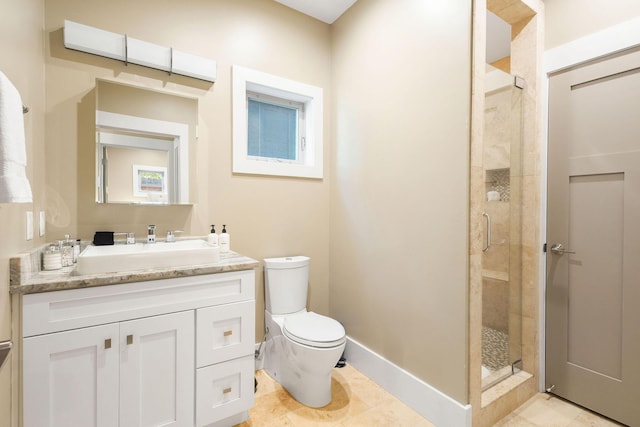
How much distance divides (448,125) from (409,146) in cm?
28

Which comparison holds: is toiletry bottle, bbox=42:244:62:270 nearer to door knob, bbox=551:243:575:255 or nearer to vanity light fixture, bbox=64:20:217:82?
vanity light fixture, bbox=64:20:217:82

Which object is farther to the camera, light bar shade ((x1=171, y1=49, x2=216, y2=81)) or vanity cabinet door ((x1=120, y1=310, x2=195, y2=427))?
light bar shade ((x1=171, y1=49, x2=216, y2=81))

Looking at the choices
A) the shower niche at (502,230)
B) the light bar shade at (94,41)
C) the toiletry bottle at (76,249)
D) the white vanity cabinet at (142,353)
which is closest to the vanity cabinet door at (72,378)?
the white vanity cabinet at (142,353)

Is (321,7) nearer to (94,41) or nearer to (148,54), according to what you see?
(148,54)

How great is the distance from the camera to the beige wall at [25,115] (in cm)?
107

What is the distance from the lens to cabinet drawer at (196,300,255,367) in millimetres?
1488

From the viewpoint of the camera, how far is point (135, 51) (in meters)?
1.76

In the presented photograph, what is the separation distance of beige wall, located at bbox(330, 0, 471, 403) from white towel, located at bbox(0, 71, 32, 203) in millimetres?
1781

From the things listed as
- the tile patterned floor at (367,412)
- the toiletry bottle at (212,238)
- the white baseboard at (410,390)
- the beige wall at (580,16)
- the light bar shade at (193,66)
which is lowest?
the tile patterned floor at (367,412)

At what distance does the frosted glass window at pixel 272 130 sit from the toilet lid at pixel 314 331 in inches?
53.2

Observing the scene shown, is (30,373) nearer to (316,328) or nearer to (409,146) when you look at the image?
(316,328)

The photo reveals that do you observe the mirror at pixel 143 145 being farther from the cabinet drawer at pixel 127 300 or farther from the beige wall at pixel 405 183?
the beige wall at pixel 405 183

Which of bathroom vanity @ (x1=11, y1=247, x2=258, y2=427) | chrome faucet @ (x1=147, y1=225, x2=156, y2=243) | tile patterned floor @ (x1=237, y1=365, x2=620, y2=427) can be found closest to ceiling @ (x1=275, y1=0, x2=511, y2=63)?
chrome faucet @ (x1=147, y1=225, x2=156, y2=243)

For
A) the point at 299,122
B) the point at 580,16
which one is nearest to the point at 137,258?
the point at 299,122
